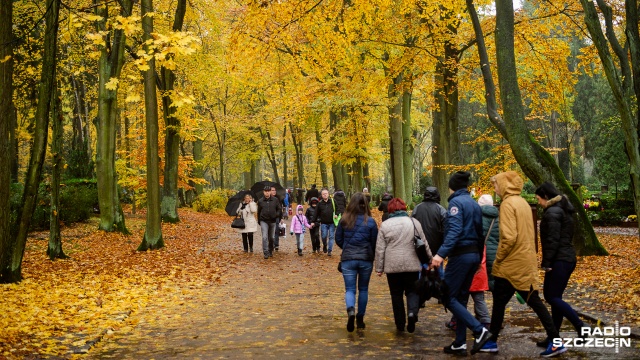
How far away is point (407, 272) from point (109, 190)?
14.6 meters

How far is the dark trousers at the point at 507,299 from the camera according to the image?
20.0 feet

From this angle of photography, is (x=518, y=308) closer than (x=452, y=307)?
No

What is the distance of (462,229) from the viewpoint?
249 inches

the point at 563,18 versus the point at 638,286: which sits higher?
the point at 563,18

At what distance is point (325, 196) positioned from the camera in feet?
53.2

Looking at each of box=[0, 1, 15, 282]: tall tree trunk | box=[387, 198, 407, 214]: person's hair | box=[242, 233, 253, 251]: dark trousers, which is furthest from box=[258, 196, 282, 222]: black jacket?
box=[387, 198, 407, 214]: person's hair

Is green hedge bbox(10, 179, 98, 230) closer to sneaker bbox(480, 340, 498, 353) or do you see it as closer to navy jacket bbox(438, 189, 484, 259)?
navy jacket bbox(438, 189, 484, 259)

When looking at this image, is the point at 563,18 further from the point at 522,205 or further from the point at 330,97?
the point at 522,205

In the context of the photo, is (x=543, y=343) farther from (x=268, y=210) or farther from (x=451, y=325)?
(x=268, y=210)

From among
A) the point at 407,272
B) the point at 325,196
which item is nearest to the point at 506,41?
the point at 325,196

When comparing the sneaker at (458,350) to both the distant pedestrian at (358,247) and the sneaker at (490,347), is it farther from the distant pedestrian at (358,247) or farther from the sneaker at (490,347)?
the distant pedestrian at (358,247)

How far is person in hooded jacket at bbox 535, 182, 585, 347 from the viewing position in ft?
20.2

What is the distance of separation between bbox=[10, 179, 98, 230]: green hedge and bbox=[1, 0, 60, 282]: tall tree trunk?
27.0 feet

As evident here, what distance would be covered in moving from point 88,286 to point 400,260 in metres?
6.48
